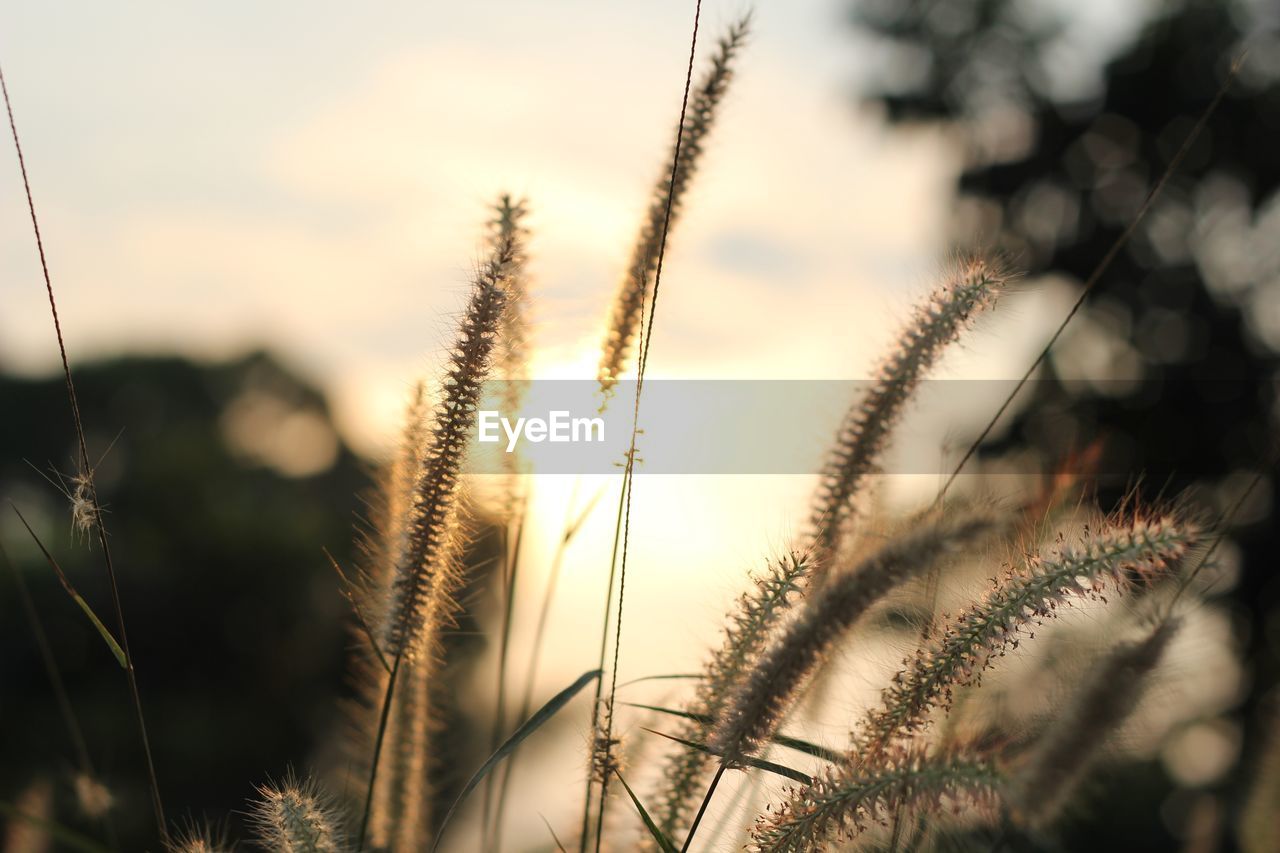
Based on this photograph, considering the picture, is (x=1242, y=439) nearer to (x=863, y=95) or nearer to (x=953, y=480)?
(x=863, y=95)

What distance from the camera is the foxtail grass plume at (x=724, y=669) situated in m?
1.30

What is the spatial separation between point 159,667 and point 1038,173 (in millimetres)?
15087

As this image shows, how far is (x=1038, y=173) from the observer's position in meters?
14.2

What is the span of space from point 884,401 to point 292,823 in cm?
91

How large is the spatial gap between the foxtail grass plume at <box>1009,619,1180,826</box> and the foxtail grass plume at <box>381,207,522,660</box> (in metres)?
0.75

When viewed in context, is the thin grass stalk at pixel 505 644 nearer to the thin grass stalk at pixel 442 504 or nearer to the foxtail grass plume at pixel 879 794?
the thin grass stalk at pixel 442 504

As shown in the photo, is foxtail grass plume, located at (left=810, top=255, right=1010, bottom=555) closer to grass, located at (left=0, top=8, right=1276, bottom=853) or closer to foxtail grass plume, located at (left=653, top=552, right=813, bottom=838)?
grass, located at (left=0, top=8, right=1276, bottom=853)

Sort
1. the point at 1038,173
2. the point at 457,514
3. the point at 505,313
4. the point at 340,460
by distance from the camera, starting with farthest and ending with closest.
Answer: the point at 340,460 < the point at 1038,173 < the point at 457,514 < the point at 505,313

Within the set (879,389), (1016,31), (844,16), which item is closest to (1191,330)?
(1016,31)

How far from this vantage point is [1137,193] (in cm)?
1437

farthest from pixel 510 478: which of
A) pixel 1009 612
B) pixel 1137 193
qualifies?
pixel 1137 193

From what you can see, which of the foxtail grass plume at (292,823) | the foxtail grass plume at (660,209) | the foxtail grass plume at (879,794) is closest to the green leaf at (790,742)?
the foxtail grass plume at (879,794)

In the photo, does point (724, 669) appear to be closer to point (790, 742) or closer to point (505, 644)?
point (790, 742)

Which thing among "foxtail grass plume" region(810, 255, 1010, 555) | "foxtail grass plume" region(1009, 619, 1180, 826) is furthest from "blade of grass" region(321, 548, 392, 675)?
"foxtail grass plume" region(1009, 619, 1180, 826)
